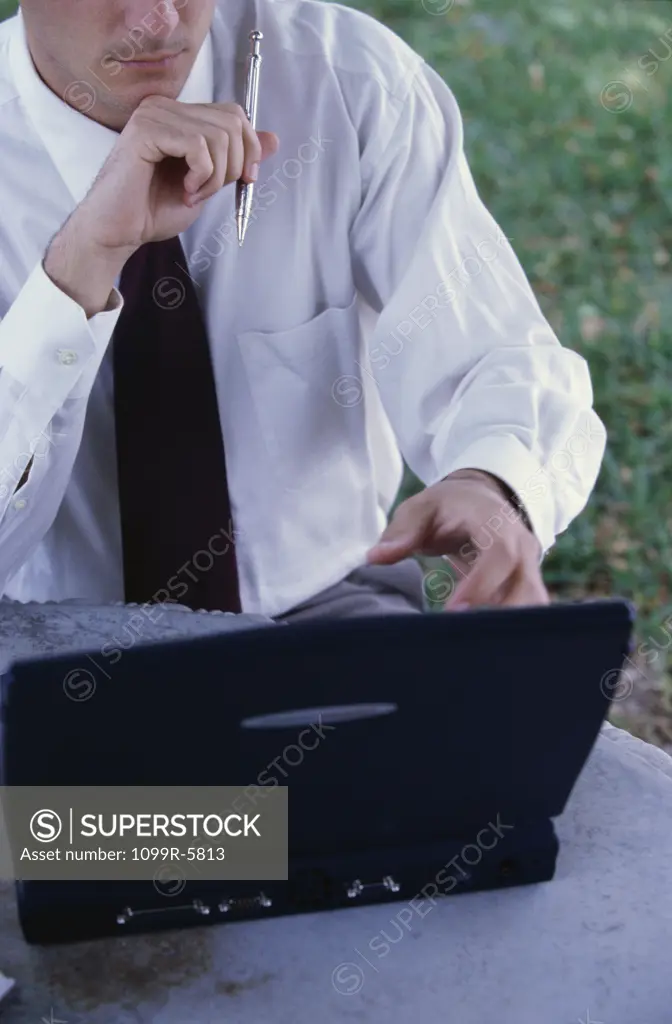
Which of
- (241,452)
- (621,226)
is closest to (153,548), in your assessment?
(241,452)

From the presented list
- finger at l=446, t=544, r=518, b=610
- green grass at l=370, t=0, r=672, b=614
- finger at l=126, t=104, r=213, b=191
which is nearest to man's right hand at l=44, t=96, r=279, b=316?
finger at l=126, t=104, r=213, b=191

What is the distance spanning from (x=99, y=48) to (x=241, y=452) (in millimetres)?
430

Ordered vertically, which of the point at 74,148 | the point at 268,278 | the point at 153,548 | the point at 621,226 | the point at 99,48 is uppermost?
the point at 99,48

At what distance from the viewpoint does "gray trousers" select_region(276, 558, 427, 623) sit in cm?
138

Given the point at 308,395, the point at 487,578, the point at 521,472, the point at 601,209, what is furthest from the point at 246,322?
the point at 601,209

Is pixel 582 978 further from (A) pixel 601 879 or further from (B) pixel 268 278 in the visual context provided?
(B) pixel 268 278

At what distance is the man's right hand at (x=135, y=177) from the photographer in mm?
1081

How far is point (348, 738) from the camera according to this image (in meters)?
0.64

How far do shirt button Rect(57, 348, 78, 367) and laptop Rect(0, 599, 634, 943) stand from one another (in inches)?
20.7

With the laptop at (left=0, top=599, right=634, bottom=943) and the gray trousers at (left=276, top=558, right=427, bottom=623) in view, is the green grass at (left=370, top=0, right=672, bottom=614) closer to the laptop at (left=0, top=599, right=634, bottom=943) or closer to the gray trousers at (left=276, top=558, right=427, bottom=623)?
the gray trousers at (left=276, top=558, right=427, bottom=623)

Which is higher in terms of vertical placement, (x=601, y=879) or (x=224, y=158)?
(x=224, y=158)

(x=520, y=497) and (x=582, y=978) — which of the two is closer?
(x=582, y=978)

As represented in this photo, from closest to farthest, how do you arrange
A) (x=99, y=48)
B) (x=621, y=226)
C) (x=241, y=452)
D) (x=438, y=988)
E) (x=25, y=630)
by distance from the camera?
(x=438, y=988) < (x=25, y=630) < (x=99, y=48) < (x=241, y=452) < (x=621, y=226)

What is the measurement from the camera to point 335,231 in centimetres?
137
